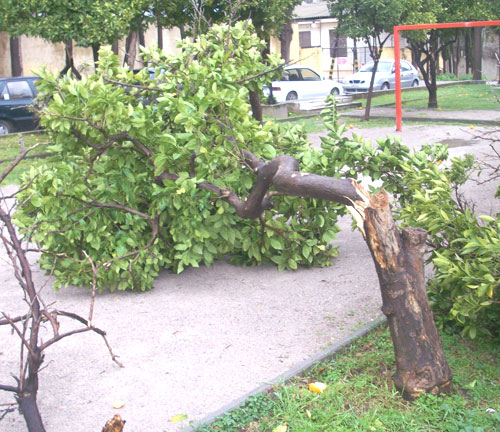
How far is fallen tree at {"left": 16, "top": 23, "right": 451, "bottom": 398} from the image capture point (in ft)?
17.9

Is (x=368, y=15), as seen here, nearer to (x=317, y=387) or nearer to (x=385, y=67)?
(x=385, y=67)

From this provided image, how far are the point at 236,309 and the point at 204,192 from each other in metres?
1.05

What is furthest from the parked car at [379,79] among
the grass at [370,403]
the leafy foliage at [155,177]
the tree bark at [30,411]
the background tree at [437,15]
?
the tree bark at [30,411]

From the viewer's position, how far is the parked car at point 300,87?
82.0ft

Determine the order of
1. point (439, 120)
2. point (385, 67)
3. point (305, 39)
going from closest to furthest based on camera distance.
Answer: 1. point (439, 120)
2. point (385, 67)
3. point (305, 39)

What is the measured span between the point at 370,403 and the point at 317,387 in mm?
332

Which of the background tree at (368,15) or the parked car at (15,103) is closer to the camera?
the parked car at (15,103)

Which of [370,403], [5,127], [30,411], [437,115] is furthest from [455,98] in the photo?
[30,411]

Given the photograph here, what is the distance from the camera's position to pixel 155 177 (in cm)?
595

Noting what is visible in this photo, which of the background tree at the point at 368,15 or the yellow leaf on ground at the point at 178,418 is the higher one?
the background tree at the point at 368,15

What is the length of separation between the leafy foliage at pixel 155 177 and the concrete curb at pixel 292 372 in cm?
154

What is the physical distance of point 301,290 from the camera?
19.1 ft

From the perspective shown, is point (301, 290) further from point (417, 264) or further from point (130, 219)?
point (417, 264)

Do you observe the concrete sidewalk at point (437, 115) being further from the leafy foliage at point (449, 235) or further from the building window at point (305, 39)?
the building window at point (305, 39)
